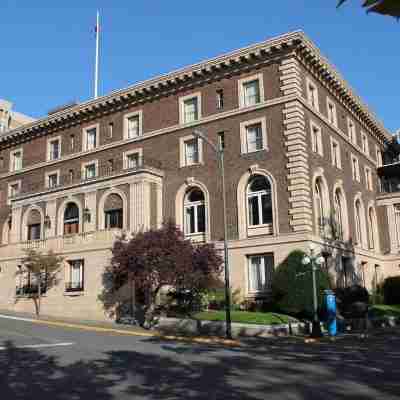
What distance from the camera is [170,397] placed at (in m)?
9.52

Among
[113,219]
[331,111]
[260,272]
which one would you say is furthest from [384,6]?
[331,111]

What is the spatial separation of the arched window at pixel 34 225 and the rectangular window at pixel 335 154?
2199 centimetres

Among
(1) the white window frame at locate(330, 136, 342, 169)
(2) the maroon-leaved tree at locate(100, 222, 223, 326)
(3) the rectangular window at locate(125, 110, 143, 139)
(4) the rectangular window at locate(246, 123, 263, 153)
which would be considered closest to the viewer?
(2) the maroon-leaved tree at locate(100, 222, 223, 326)

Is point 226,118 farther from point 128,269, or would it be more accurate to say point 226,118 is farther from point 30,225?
point 30,225

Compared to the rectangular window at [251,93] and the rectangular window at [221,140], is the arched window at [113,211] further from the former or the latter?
the rectangular window at [251,93]

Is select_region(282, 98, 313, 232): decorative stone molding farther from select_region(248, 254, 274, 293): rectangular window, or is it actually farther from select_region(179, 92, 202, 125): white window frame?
select_region(179, 92, 202, 125): white window frame

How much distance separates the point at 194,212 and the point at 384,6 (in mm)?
31072

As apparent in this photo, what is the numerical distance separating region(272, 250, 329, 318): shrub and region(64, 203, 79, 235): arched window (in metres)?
15.4

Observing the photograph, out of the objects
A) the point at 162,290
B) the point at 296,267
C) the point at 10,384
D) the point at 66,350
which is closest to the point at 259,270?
the point at 296,267

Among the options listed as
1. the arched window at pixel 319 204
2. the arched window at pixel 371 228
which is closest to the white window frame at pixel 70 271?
the arched window at pixel 319 204

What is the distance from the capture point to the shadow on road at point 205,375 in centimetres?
984

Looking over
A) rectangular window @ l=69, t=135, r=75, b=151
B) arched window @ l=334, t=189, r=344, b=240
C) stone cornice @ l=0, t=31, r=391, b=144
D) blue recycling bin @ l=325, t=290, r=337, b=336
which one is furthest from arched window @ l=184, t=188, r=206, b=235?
rectangular window @ l=69, t=135, r=75, b=151

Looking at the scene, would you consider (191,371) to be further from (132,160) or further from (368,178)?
(368,178)

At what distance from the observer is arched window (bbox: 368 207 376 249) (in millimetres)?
41525
